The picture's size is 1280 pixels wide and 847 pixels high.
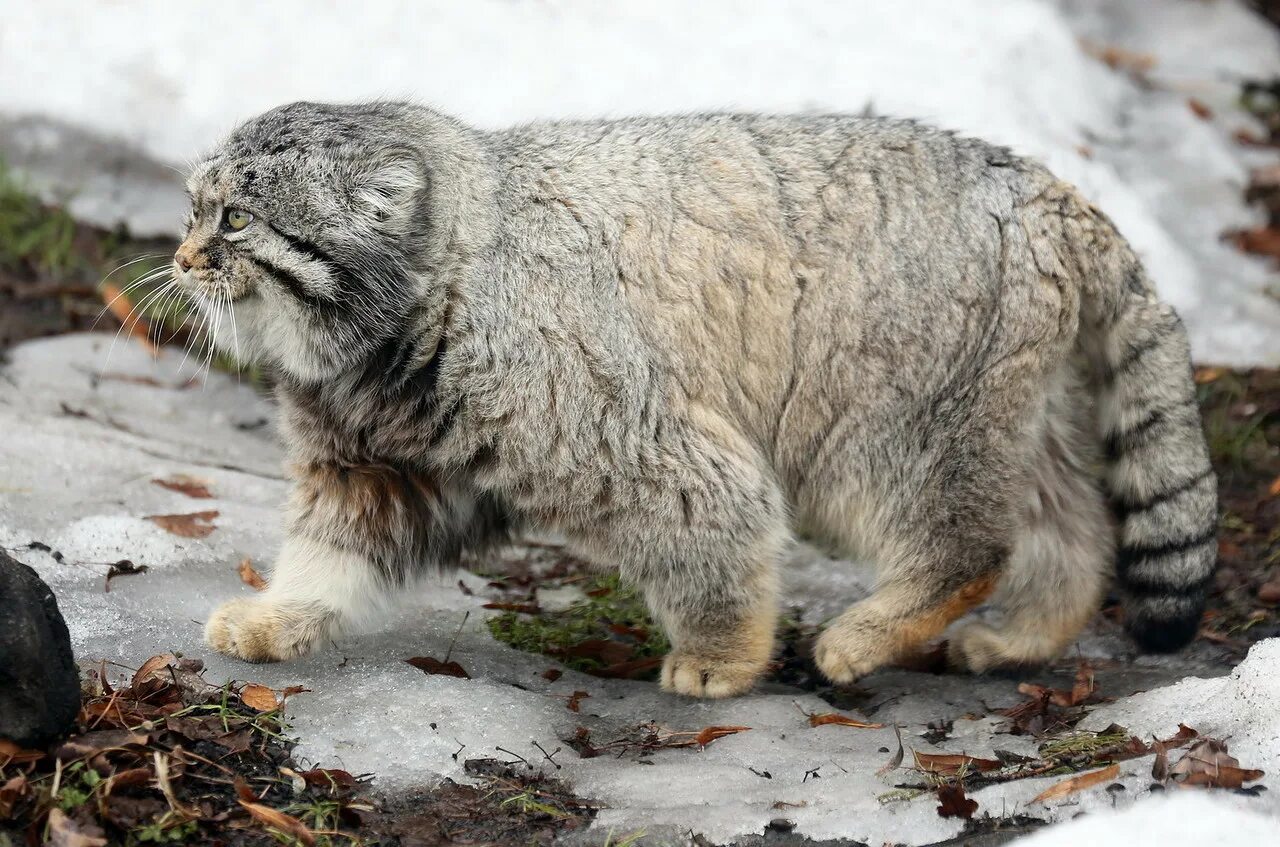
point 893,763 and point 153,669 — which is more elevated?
point 893,763

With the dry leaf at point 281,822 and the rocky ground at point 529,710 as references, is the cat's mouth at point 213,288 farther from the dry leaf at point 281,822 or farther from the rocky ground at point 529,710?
the dry leaf at point 281,822

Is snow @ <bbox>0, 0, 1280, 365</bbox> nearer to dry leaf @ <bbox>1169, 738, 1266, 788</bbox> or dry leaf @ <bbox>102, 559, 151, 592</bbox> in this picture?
dry leaf @ <bbox>102, 559, 151, 592</bbox>

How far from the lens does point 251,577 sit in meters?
4.84

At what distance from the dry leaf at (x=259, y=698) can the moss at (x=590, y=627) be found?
1.09m

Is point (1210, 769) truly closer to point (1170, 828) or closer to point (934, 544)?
point (1170, 828)

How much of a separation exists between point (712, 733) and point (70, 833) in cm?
180

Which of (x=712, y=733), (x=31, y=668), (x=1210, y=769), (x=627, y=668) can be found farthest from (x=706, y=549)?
(x=31, y=668)

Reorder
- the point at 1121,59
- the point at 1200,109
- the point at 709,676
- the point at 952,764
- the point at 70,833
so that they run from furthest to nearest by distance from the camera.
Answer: the point at 1121,59 < the point at 1200,109 < the point at 709,676 < the point at 952,764 < the point at 70,833

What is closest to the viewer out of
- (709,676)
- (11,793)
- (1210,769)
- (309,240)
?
(11,793)

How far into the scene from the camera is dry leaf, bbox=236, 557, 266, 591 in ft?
15.8

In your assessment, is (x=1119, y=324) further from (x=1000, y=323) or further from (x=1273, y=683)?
(x=1273, y=683)

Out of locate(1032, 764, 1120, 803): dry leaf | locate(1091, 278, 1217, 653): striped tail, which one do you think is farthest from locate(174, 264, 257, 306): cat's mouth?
locate(1091, 278, 1217, 653): striped tail

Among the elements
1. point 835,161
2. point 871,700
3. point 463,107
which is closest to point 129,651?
point 871,700

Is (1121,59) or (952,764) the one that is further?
(1121,59)
